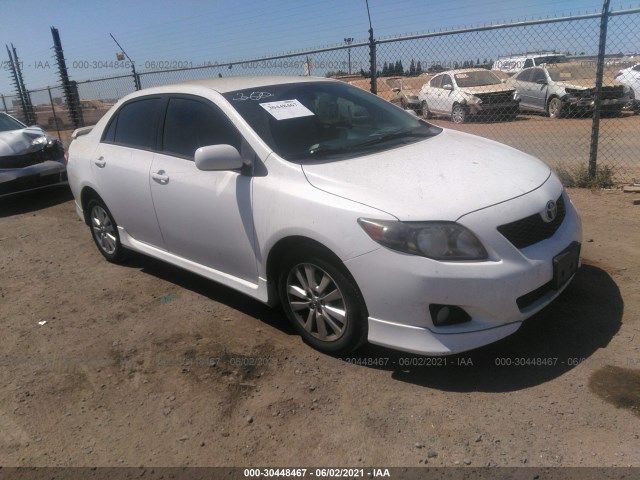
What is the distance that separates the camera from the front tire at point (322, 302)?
117 inches

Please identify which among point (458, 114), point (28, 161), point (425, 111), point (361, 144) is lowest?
point (425, 111)

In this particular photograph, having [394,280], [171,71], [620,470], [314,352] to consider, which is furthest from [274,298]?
[171,71]

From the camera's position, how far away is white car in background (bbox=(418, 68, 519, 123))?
13406 mm

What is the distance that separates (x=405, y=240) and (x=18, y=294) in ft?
12.5

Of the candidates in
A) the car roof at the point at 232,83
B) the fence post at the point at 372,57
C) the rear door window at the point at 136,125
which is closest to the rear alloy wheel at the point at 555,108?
the fence post at the point at 372,57

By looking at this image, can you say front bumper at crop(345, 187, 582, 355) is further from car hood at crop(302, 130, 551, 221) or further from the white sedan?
car hood at crop(302, 130, 551, 221)

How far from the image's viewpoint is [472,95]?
1347 centimetres

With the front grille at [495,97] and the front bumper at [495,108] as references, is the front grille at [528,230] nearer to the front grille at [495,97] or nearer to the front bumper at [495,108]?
the front bumper at [495,108]

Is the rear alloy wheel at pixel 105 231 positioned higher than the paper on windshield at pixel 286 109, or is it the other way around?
the paper on windshield at pixel 286 109

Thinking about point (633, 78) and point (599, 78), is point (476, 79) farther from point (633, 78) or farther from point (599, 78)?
point (599, 78)

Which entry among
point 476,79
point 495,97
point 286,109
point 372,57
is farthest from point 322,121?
point 476,79

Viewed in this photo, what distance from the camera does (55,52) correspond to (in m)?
11.6

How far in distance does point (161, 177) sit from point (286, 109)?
109 centimetres

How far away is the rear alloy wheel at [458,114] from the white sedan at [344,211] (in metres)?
9.97
